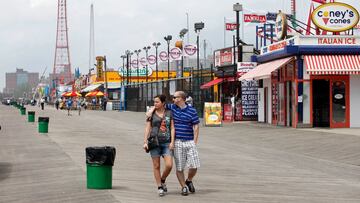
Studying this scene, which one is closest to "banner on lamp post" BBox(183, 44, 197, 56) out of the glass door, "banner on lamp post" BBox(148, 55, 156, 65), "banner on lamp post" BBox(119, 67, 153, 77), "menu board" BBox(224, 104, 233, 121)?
"banner on lamp post" BBox(148, 55, 156, 65)

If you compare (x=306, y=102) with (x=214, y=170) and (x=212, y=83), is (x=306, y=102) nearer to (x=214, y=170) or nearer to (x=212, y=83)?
(x=212, y=83)

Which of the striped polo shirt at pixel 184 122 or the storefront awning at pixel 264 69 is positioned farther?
the storefront awning at pixel 264 69

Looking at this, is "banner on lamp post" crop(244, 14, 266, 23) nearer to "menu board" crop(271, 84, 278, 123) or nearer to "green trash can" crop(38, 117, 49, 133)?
"menu board" crop(271, 84, 278, 123)

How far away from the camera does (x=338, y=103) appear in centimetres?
3055

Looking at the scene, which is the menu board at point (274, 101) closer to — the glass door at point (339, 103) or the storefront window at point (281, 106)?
the storefront window at point (281, 106)

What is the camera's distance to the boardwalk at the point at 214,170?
10.7m

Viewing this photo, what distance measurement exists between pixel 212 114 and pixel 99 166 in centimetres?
2290

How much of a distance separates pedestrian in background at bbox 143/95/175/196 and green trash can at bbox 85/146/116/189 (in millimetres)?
703

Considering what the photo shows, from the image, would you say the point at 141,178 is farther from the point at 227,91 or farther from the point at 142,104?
the point at 142,104

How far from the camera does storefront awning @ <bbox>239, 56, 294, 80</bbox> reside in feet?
103

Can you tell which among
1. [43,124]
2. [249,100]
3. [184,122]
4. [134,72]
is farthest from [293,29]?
[134,72]

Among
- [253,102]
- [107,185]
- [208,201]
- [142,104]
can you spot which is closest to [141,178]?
[107,185]

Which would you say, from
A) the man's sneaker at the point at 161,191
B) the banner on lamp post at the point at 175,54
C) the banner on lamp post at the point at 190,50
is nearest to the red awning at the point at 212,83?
the banner on lamp post at the point at 190,50

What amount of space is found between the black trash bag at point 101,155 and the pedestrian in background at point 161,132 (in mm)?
629
